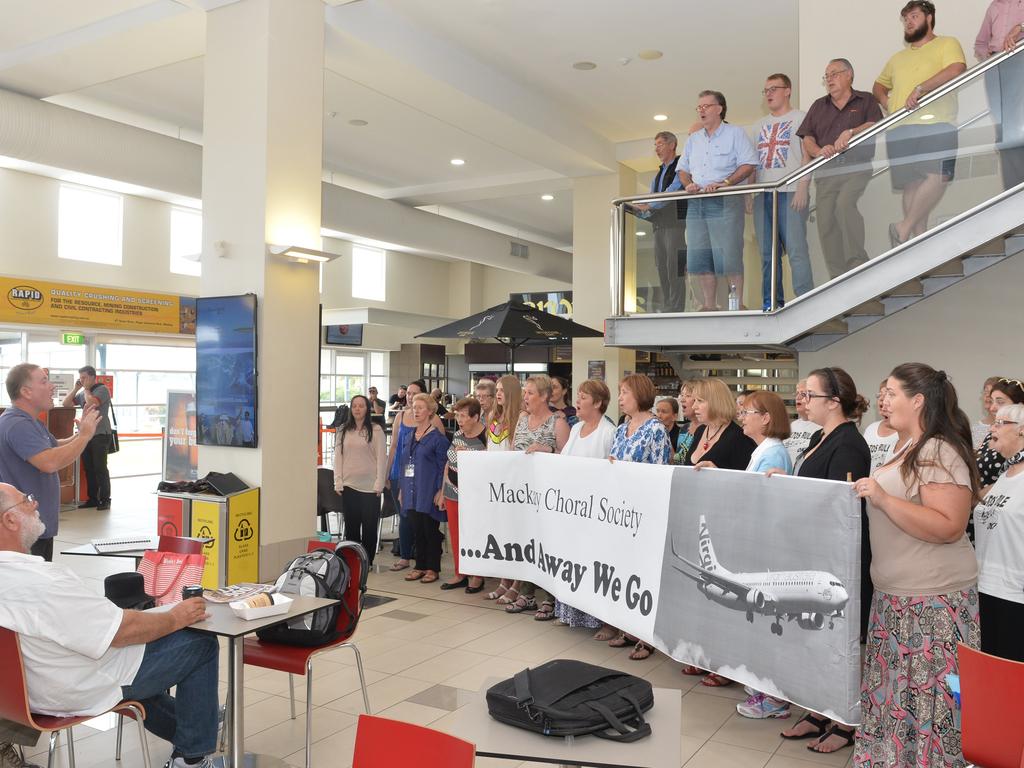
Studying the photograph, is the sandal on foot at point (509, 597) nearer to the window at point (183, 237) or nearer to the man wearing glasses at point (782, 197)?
the man wearing glasses at point (782, 197)

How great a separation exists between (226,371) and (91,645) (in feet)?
14.1

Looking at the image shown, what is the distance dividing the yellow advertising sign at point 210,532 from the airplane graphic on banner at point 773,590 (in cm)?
383

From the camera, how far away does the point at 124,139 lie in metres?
9.84

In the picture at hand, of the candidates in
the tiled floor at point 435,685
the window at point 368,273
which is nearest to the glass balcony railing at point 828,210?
the tiled floor at point 435,685

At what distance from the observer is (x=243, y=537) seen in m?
6.54

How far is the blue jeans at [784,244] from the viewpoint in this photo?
673 cm

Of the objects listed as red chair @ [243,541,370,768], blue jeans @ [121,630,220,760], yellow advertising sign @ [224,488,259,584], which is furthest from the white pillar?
blue jeans @ [121,630,220,760]

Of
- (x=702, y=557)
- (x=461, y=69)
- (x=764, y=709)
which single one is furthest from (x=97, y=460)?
(x=764, y=709)

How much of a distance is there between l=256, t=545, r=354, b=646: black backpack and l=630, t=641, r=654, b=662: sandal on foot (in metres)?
2.13

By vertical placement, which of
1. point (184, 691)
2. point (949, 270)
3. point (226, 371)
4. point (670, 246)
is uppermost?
point (670, 246)

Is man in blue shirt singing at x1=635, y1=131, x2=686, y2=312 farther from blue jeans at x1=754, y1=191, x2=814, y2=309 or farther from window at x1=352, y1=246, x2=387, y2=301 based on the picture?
window at x1=352, y1=246, x2=387, y2=301

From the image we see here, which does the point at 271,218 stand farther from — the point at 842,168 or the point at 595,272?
the point at 595,272

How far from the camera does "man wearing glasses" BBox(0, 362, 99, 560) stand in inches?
183

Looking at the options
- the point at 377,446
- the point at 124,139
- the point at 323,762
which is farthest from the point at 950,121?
the point at 124,139
